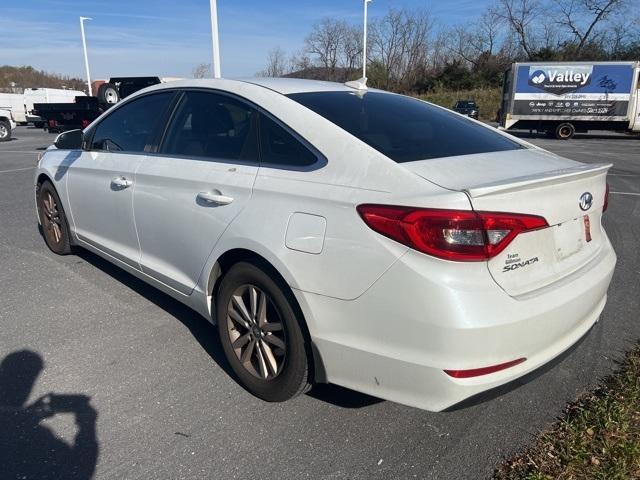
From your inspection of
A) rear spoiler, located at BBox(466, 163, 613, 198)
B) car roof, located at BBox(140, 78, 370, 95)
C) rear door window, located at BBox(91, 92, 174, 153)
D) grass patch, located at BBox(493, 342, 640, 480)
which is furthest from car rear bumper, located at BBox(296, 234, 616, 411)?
rear door window, located at BBox(91, 92, 174, 153)

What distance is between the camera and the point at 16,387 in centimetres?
289

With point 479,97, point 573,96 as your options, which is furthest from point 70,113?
point 479,97

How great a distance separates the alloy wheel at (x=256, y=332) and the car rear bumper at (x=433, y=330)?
34 centimetres

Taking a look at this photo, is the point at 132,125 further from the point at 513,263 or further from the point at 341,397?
the point at 513,263

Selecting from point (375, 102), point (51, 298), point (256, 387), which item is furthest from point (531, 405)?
point (51, 298)

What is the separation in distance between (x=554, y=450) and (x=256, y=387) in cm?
150

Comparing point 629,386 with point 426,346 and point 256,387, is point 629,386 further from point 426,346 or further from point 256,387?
point 256,387

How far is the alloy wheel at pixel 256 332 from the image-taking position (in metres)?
2.64

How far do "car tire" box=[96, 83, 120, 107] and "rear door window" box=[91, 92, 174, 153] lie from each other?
43.9ft

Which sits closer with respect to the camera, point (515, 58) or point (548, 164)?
point (548, 164)

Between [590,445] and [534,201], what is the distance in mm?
1159

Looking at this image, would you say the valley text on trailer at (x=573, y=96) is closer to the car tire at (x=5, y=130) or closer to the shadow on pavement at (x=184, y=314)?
the car tire at (x=5, y=130)

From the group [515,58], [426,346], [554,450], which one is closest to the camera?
[426,346]

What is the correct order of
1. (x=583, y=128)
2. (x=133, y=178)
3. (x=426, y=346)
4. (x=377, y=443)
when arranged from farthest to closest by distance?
(x=583, y=128) → (x=133, y=178) → (x=377, y=443) → (x=426, y=346)
